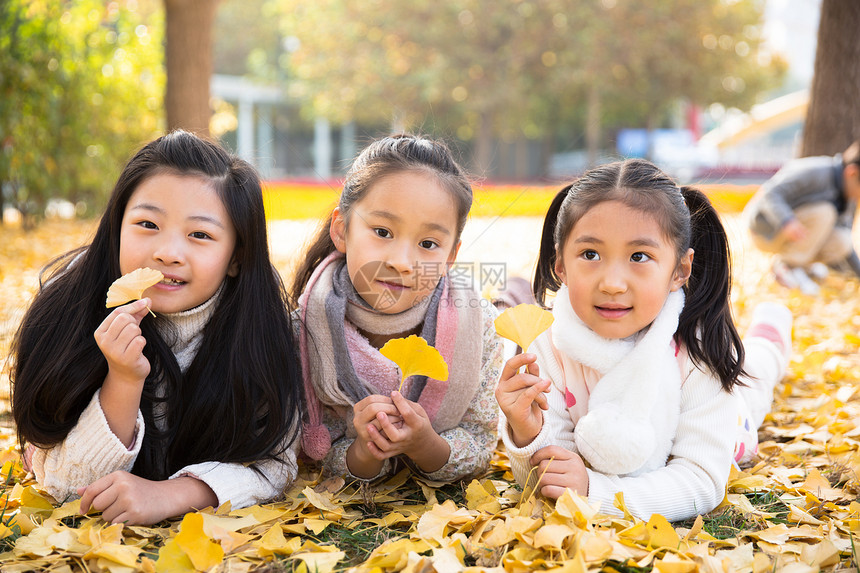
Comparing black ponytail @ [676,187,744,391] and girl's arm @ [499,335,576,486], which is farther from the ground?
black ponytail @ [676,187,744,391]

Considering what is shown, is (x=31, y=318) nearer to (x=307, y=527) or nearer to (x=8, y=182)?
(x=307, y=527)

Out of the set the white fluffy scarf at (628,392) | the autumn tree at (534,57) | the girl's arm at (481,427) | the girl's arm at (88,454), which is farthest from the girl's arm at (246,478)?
the autumn tree at (534,57)

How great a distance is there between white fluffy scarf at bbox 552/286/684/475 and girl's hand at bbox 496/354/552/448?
7.9 inches

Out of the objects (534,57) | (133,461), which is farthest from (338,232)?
(534,57)

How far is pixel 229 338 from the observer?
2082 mm

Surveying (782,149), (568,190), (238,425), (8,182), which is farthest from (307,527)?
(782,149)

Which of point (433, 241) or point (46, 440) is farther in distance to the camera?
point (433, 241)

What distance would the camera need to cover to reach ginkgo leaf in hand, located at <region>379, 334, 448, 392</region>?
184 centimetres

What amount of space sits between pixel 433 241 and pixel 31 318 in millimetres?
1104

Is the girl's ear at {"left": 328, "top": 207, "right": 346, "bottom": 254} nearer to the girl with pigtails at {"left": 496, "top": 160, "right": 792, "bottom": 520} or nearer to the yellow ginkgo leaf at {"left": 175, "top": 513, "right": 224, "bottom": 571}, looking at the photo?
the girl with pigtails at {"left": 496, "top": 160, "right": 792, "bottom": 520}

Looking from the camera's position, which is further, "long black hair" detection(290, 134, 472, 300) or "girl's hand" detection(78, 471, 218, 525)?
"long black hair" detection(290, 134, 472, 300)

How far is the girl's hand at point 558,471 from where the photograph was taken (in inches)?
74.1

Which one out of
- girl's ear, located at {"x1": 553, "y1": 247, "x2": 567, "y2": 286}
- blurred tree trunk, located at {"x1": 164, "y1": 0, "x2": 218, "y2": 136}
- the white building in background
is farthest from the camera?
the white building in background

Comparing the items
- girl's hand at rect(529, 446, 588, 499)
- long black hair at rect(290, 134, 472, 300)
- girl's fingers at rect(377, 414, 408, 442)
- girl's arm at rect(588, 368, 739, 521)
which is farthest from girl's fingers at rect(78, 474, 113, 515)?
girl's arm at rect(588, 368, 739, 521)
